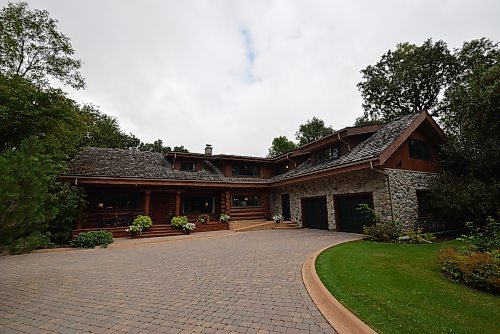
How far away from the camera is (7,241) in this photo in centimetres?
450

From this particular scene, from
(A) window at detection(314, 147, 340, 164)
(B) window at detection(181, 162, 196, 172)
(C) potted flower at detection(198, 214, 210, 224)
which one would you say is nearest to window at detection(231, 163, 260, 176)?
(B) window at detection(181, 162, 196, 172)

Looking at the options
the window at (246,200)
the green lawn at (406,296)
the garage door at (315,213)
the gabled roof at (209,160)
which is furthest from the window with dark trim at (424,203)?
the window at (246,200)

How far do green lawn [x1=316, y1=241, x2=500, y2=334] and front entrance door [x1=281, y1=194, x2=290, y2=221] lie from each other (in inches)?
458

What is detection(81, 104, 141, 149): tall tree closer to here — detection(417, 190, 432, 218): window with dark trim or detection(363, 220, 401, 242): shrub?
detection(363, 220, 401, 242): shrub

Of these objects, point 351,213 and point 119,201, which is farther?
point 119,201

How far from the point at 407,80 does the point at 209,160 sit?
803 inches

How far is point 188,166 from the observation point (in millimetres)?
19109

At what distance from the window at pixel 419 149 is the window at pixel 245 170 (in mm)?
11545

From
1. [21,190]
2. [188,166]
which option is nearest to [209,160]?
[188,166]

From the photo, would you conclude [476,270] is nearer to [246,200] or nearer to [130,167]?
[246,200]

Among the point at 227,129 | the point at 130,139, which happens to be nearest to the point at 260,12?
the point at 227,129

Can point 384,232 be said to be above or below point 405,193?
A: below

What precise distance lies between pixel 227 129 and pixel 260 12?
815 inches

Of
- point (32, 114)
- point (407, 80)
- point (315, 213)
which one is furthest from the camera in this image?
point (407, 80)
